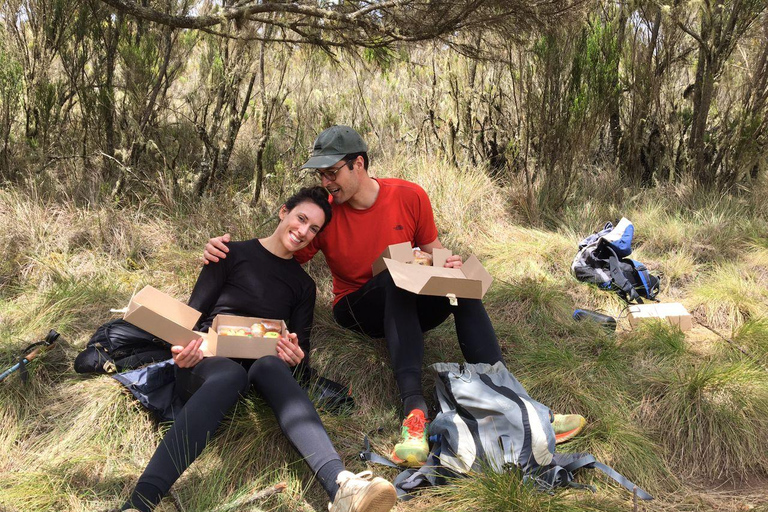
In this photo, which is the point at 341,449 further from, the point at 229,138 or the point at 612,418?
→ the point at 229,138

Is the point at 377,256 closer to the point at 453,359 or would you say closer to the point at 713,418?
the point at 453,359

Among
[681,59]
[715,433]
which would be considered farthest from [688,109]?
[715,433]

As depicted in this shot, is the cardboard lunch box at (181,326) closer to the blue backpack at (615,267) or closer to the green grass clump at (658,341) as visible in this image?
the green grass clump at (658,341)

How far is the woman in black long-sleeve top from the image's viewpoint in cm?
185

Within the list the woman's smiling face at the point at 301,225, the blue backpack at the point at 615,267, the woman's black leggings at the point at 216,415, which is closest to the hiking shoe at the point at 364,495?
the woman's black leggings at the point at 216,415

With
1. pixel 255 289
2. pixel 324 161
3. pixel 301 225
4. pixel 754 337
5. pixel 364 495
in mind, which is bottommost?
A: pixel 754 337

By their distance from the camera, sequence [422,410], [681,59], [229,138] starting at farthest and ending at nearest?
[681,59]
[229,138]
[422,410]

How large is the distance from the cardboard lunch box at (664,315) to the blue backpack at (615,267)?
0.29 meters

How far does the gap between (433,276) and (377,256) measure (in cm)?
54

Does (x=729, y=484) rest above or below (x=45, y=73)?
below

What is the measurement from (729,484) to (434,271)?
1439 millimetres

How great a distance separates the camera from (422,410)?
2.38 m

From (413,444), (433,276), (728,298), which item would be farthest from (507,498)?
(728,298)

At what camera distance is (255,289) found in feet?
8.48
